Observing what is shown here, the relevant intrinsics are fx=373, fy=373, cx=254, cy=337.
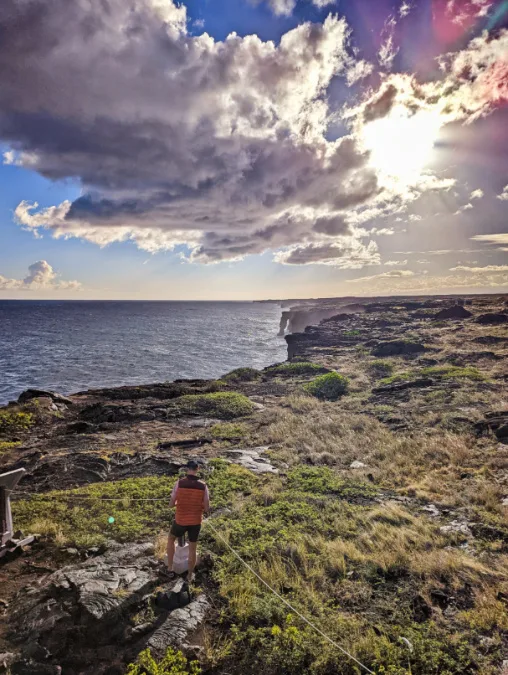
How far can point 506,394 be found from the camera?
20.8 metres

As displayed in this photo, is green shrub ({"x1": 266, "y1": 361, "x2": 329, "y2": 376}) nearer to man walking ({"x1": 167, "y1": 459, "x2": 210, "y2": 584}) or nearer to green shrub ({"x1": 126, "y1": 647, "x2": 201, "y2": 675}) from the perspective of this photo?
man walking ({"x1": 167, "y1": 459, "x2": 210, "y2": 584})

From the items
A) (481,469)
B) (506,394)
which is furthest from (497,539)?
(506,394)

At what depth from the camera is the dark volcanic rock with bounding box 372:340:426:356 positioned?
38.5 meters

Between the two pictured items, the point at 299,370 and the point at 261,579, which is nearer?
the point at 261,579

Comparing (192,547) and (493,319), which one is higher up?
(493,319)

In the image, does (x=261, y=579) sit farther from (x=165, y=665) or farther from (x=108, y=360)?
(x=108, y=360)

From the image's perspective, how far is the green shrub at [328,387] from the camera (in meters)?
25.9

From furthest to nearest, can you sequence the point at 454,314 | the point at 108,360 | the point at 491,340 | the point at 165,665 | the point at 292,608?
the point at 454,314 → the point at 108,360 → the point at 491,340 → the point at 292,608 → the point at 165,665

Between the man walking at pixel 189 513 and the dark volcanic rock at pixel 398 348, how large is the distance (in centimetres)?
3502

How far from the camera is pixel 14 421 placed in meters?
19.8

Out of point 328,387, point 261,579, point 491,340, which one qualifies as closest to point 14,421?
point 261,579

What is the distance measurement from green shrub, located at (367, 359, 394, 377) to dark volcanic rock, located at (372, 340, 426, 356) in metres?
4.98

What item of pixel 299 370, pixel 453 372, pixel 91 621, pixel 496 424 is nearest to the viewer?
pixel 91 621

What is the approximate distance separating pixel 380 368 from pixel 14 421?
27.2 meters
